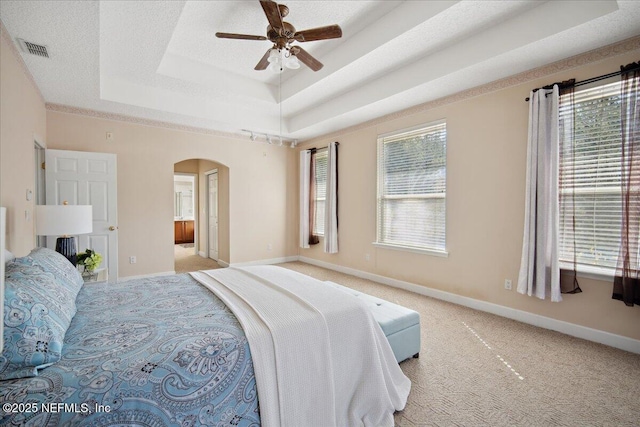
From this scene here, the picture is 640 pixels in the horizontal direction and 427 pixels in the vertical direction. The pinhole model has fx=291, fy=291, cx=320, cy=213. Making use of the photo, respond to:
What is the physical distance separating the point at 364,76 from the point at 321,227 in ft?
10.1

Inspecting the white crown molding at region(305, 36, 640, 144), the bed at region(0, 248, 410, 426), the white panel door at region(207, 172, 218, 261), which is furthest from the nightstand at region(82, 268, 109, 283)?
the white crown molding at region(305, 36, 640, 144)

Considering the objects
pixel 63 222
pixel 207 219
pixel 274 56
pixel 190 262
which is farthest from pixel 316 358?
pixel 207 219

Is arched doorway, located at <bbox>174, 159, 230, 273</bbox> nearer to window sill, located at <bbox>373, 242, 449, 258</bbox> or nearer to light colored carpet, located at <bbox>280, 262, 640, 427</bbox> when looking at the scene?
window sill, located at <bbox>373, 242, 449, 258</bbox>

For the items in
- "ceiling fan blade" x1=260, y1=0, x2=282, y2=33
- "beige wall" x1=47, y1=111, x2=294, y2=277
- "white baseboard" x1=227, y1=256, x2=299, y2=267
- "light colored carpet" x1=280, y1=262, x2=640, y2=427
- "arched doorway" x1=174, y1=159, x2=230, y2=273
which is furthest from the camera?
"arched doorway" x1=174, y1=159, x2=230, y2=273

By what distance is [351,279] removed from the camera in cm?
489

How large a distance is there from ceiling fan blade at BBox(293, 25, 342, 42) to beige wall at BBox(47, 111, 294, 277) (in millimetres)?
3431

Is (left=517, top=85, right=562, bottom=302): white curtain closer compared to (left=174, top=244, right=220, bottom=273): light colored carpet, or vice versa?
(left=517, top=85, right=562, bottom=302): white curtain

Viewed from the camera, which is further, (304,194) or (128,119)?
(304,194)

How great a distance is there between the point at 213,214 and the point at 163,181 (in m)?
1.93

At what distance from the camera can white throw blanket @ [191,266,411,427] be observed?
1338 millimetres

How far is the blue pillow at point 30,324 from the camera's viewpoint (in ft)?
3.40

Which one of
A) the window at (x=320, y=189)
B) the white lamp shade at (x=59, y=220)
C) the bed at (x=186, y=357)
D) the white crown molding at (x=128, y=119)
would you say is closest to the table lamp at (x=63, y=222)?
the white lamp shade at (x=59, y=220)

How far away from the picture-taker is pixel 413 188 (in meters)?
4.23

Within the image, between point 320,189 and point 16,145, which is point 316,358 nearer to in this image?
point 16,145
